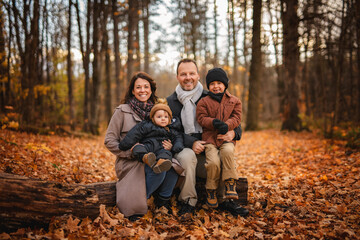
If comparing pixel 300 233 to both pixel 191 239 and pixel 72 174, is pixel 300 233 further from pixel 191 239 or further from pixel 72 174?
pixel 72 174

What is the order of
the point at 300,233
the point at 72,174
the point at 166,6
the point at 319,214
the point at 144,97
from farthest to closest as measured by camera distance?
the point at 166,6 < the point at 72,174 < the point at 144,97 < the point at 319,214 < the point at 300,233

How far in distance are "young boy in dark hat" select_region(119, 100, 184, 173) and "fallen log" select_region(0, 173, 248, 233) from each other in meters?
0.82

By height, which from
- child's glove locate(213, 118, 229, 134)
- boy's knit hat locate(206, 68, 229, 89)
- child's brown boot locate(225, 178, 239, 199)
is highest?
boy's knit hat locate(206, 68, 229, 89)

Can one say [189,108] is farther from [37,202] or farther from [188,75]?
[37,202]

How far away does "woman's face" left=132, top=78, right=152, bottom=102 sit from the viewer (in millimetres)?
3707

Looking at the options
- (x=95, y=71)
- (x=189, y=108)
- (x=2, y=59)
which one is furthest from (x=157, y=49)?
(x=189, y=108)

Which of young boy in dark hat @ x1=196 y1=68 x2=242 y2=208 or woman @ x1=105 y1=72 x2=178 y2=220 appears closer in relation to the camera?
woman @ x1=105 y1=72 x2=178 y2=220

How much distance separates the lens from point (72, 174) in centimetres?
462

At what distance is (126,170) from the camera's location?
345 centimetres

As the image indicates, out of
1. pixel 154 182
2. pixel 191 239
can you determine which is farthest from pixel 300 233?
pixel 154 182

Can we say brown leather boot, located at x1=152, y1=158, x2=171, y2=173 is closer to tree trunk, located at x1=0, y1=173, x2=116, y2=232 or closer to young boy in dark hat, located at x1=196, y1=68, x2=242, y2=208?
young boy in dark hat, located at x1=196, y1=68, x2=242, y2=208

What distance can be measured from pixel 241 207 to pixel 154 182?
1.43m

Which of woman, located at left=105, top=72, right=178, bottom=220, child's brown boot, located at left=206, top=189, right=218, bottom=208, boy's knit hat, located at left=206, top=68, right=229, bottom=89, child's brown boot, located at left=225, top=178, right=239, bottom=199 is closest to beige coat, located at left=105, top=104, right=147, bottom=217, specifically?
woman, located at left=105, top=72, right=178, bottom=220

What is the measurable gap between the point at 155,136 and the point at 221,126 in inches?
39.8
